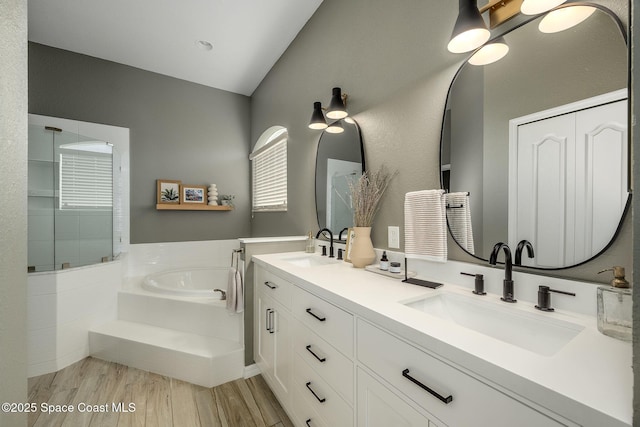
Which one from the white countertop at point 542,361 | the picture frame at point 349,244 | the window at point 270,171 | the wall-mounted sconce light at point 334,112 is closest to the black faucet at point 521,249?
the white countertop at point 542,361

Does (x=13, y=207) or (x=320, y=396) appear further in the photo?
(x=320, y=396)

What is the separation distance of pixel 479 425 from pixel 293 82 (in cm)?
282

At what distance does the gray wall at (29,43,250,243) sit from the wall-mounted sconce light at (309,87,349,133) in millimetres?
2157

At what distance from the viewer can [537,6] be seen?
0.91 m

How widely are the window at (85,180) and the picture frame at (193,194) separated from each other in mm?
733

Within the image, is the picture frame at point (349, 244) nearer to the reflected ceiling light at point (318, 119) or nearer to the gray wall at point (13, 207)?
the reflected ceiling light at point (318, 119)

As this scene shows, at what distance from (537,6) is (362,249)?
124 centimetres

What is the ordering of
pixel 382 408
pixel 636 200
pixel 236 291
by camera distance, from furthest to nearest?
pixel 236 291 < pixel 382 408 < pixel 636 200

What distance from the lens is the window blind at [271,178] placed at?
9.64ft

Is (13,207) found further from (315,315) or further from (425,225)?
(425,225)

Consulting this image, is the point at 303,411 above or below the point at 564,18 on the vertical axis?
below

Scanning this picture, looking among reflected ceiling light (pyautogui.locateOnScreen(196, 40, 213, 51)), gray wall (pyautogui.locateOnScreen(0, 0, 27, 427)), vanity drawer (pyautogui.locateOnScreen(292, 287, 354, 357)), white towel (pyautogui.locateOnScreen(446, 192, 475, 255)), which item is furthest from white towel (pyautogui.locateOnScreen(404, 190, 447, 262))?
reflected ceiling light (pyautogui.locateOnScreen(196, 40, 213, 51))

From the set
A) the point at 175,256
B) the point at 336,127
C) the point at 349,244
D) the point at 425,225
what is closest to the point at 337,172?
the point at 336,127

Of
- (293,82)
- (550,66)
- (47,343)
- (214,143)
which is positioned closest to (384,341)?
(550,66)
